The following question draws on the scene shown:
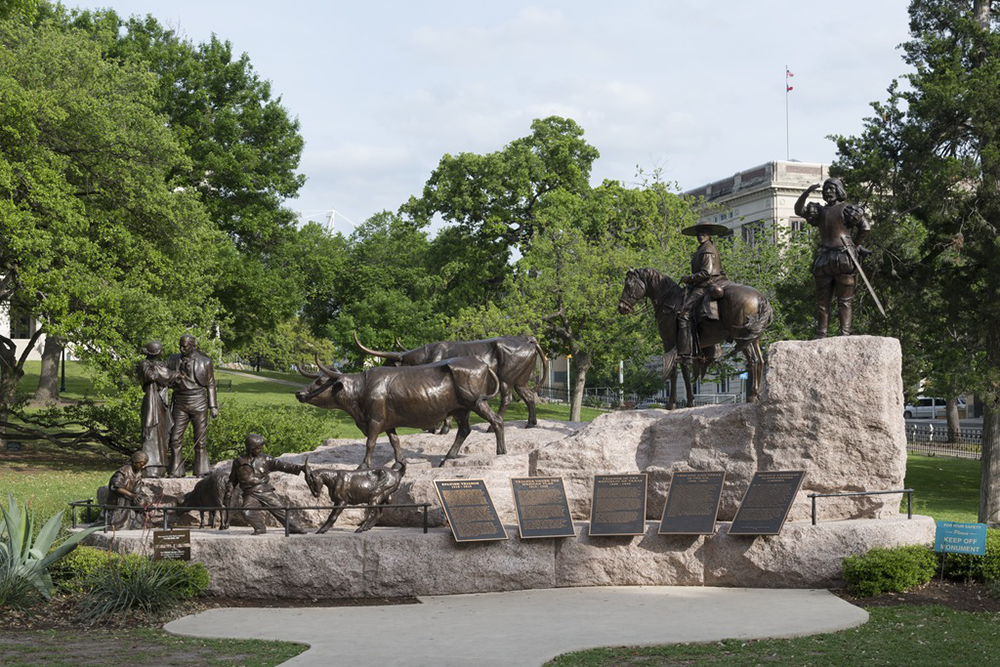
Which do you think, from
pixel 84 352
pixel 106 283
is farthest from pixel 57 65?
pixel 84 352

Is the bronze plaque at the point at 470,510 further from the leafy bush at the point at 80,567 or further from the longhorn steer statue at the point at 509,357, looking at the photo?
the leafy bush at the point at 80,567

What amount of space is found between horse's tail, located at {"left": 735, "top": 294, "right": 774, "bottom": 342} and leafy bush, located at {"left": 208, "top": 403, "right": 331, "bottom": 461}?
12.1 m

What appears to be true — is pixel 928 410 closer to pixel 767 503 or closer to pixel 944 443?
pixel 944 443

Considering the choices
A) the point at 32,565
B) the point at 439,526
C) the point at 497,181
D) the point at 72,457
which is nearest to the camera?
the point at 32,565

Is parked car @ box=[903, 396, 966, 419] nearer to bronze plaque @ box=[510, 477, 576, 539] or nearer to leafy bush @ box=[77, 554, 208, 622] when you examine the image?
bronze plaque @ box=[510, 477, 576, 539]

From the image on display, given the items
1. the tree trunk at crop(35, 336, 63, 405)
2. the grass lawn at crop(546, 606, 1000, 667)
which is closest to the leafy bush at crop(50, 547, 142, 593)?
the grass lawn at crop(546, 606, 1000, 667)

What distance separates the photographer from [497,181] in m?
41.7

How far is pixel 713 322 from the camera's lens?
50.0ft

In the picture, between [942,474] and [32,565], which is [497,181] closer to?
[942,474]

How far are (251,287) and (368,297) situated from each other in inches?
584

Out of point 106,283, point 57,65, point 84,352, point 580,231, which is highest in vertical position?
point 57,65

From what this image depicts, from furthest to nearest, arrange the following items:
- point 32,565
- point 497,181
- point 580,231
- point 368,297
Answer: point 368,297, point 497,181, point 580,231, point 32,565

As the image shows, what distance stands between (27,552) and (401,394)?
520 cm

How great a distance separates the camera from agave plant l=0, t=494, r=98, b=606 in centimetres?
1164
